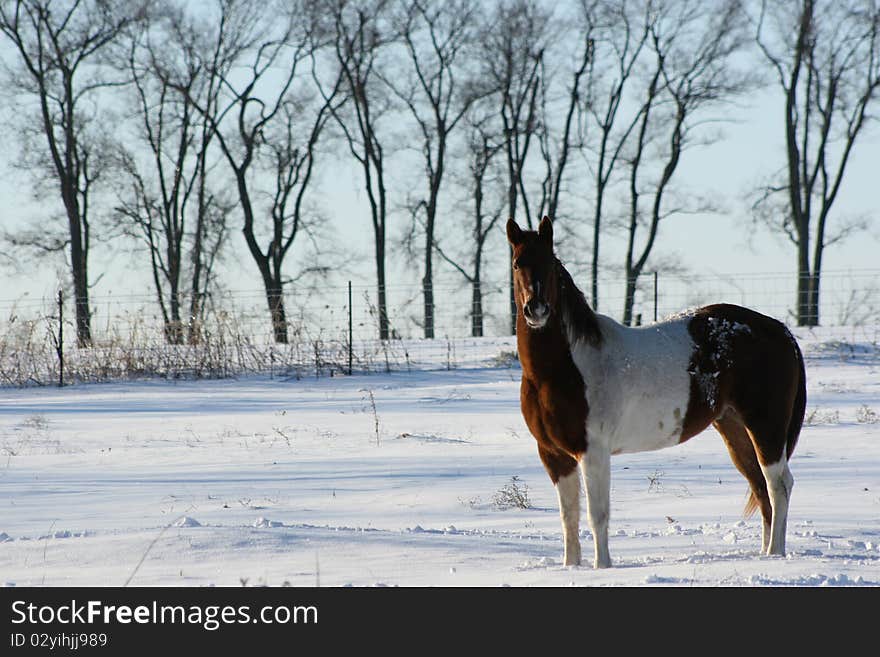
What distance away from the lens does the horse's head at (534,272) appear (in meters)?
5.57

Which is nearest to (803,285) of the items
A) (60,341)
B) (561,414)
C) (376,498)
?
(60,341)

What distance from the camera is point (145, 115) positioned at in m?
31.7

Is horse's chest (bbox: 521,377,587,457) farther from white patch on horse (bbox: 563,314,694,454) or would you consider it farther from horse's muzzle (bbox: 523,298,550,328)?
horse's muzzle (bbox: 523,298,550,328)

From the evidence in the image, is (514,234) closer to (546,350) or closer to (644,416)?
(546,350)

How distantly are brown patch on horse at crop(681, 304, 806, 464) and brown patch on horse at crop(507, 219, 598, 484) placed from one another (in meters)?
0.74

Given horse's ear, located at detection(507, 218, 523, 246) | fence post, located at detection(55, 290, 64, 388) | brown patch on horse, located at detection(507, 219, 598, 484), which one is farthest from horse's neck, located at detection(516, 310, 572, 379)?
fence post, located at detection(55, 290, 64, 388)

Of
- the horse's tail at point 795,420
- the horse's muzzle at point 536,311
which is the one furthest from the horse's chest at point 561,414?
the horse's tail at point 795,420

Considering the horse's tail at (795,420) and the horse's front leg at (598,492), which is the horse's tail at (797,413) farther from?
the horse's front leg at (598,492)

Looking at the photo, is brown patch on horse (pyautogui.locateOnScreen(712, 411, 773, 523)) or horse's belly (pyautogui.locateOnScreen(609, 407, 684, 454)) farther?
brown patch on horse (pyautogui.locateOnScreen(712, 411, 773, 523))

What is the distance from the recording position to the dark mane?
19.5 ft

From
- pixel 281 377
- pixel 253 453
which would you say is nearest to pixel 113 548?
pixel 253 453

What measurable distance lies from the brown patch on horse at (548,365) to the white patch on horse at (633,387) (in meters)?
0.07

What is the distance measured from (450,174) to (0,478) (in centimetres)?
2404
